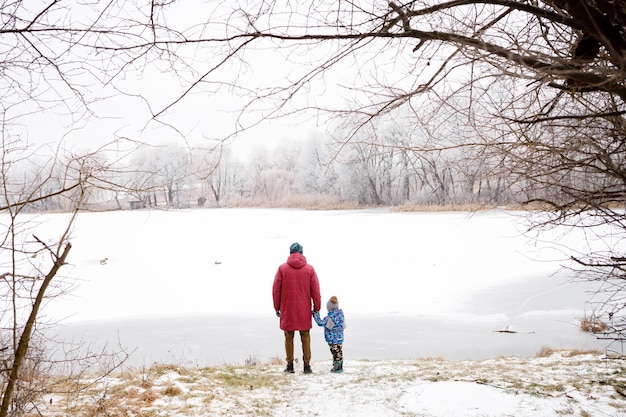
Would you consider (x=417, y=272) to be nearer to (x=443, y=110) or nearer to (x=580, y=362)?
(x=580, y=362)

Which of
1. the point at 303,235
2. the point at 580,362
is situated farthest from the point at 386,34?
the point at 303,235

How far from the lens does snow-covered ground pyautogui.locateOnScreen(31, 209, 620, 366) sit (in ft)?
28.5

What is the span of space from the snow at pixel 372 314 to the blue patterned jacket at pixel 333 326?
0.42 m

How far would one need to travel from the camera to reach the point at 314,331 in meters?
9.89

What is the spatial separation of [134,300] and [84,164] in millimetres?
11180

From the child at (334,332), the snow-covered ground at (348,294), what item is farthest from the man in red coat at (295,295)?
the snow-covered ground at (348,294)

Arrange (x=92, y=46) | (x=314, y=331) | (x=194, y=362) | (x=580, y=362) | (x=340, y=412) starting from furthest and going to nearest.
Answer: (x=314, y=331)
(x=194, y=362)
(x=580, y=362)
(x=340, y=412)
(x=92, y=46)

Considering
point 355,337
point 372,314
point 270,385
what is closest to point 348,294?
point 372,314

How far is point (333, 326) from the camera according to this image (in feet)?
19.1

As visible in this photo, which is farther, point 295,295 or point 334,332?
point 334,332

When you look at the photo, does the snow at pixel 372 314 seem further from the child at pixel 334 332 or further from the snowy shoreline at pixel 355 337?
the child at pixel 334 332

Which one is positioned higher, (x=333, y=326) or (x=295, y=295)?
(x=295, y=295)

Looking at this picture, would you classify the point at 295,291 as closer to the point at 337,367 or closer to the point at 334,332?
the point at 334,332

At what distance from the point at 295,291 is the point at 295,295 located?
0.05 m
